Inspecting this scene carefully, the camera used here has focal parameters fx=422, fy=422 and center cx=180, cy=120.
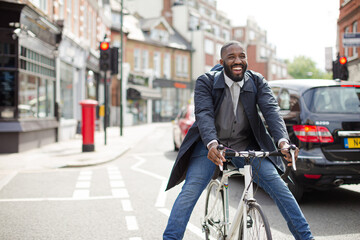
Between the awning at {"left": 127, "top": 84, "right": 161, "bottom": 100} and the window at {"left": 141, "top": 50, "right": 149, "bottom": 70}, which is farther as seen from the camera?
the window at {"left": 141, "top": 50, "right": 149, "bottom": 70}

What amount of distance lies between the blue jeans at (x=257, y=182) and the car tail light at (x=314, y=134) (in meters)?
2.38

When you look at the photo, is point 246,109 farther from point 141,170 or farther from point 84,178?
point 141,170

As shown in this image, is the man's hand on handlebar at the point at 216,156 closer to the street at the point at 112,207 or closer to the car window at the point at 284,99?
the street at the point at 112,207

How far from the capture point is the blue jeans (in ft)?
9.62

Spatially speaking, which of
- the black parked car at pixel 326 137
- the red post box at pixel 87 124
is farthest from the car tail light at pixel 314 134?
the red post box at pixel 87 124

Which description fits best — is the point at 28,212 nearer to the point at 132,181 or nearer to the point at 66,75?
the point at 132,181

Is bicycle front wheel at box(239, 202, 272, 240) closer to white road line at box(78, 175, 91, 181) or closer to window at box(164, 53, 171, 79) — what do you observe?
white road line at box(78, 175, 91, 181)

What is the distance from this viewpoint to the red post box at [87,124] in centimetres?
1262

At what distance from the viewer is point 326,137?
533cm

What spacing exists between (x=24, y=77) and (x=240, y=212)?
40.1ft

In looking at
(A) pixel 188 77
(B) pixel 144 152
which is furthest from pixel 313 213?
(A) pixel 188 77

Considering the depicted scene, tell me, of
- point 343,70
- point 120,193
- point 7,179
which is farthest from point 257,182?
point 343,70

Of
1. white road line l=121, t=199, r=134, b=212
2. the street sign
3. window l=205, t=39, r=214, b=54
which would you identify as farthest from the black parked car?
window l=205, t=39, r=214, b=54

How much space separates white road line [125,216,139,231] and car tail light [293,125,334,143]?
7.68 feet
